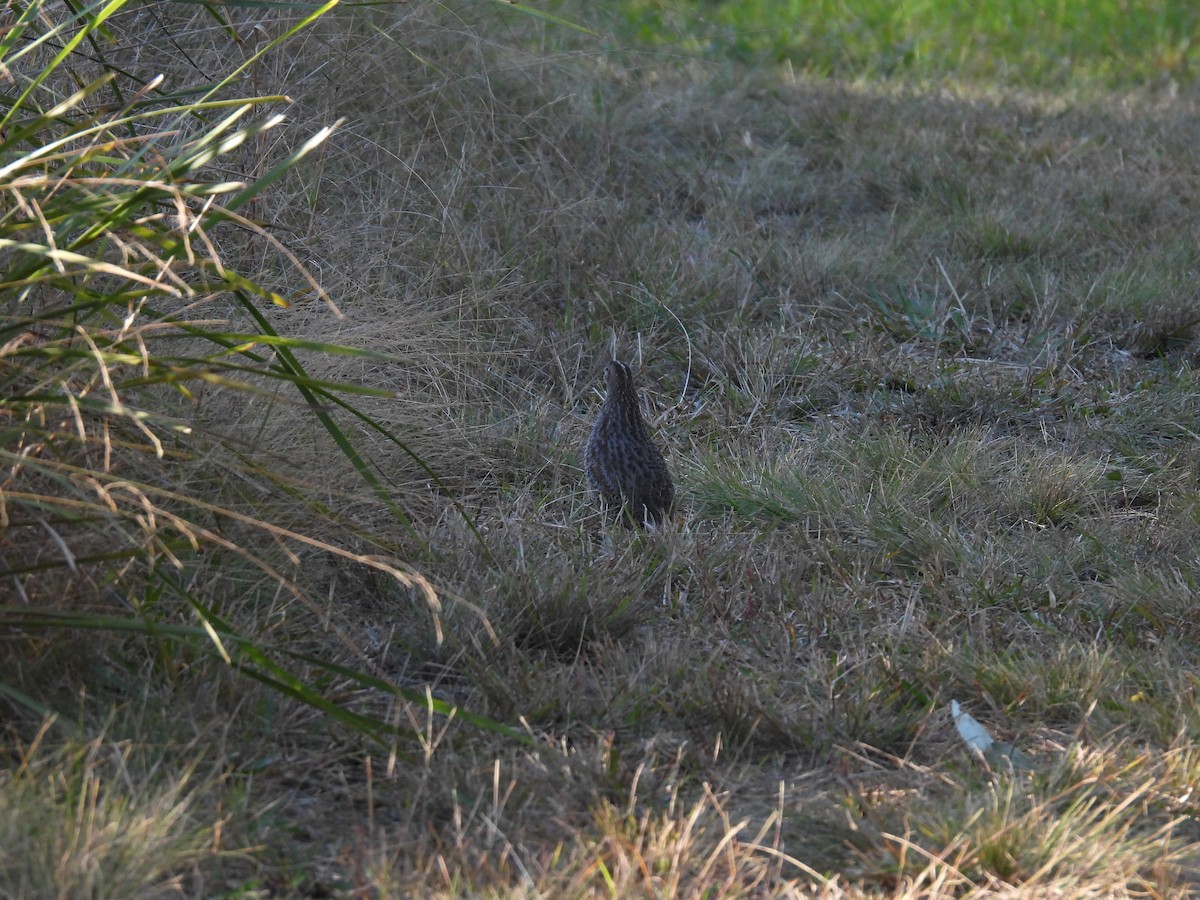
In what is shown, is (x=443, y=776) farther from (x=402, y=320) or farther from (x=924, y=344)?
(x=924, y=344)

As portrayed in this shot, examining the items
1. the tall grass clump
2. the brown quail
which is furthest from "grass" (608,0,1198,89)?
the tall grass clump

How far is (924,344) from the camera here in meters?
4.73

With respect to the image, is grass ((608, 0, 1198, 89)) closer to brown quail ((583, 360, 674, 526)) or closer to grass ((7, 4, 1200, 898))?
grass ((7, 4, 1200, 898))

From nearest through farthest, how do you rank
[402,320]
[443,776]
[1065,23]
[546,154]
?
[443,776], [402,320], [546,154], [1065,23]

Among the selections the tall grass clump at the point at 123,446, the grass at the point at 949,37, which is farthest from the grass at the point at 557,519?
the grass at the point at 949,37

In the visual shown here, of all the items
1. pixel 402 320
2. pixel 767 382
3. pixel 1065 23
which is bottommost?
pixel 1065 23

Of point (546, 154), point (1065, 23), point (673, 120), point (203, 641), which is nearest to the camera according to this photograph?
point (203, 641)

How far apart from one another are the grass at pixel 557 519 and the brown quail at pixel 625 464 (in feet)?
0.37

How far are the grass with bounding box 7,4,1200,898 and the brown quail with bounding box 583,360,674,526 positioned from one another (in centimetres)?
11

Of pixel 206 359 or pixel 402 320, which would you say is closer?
pixel 206 359

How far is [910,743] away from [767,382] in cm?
195

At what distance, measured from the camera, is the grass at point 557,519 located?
2.18 m

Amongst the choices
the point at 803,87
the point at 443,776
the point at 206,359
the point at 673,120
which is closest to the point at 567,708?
the point at 443,776

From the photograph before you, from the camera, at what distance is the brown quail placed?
3.40m
